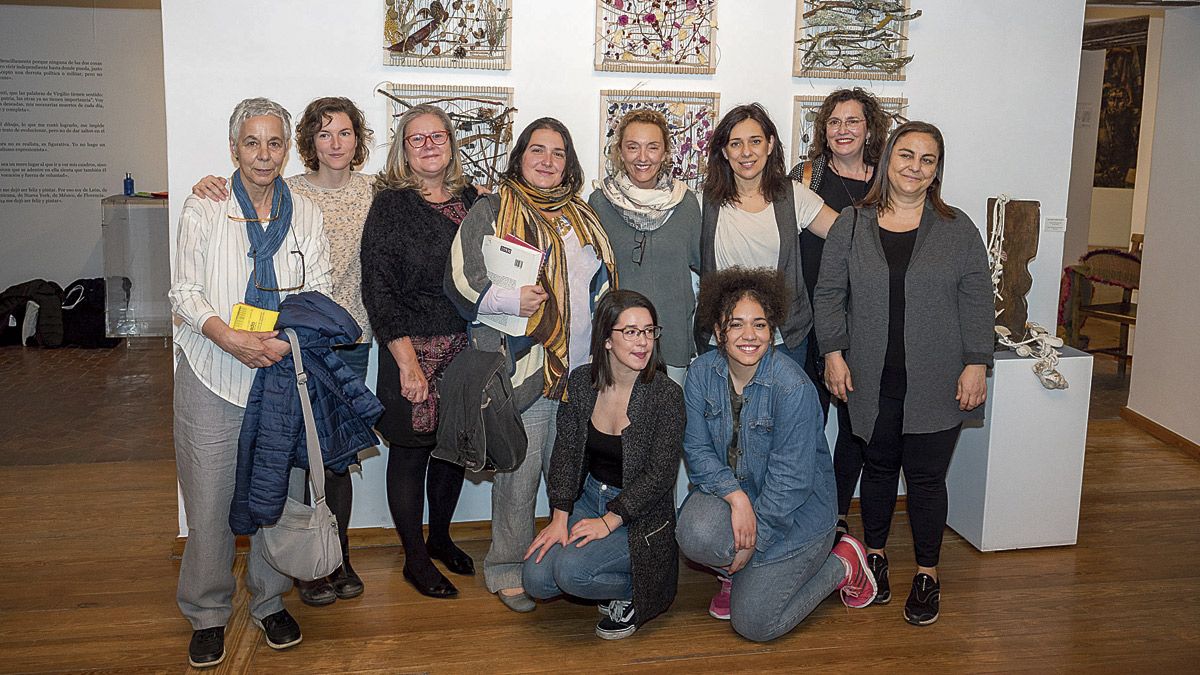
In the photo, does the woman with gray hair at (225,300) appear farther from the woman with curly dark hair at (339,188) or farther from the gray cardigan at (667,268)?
the gray cardigan at (667,268)

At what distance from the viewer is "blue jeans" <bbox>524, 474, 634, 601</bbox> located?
137 inches

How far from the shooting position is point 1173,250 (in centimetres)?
597

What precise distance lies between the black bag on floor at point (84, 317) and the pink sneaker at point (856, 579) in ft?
21.5

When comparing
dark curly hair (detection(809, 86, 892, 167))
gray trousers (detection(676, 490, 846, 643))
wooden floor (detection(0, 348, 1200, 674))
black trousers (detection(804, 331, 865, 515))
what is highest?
dark curly hair (detection(809, 86, 892, 167))

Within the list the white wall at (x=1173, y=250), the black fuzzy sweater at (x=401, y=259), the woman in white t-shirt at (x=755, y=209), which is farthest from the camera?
the white wall at (x=1173, y=250)

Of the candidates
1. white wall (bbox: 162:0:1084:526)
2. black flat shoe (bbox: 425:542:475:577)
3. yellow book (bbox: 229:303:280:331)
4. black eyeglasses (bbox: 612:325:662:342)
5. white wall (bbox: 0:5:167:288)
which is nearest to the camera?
yellow book (bbox: 229:303:280:331)

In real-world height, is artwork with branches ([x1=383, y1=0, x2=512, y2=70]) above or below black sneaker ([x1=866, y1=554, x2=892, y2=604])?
above

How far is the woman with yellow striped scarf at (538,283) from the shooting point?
11.5 feet

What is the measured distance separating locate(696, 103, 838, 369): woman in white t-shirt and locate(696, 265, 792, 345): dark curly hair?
189 millimetres

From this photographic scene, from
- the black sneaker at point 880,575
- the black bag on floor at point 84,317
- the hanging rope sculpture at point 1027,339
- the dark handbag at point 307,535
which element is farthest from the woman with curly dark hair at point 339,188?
the black bag on floor at point 84,317

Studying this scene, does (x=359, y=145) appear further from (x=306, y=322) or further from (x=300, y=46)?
(x=306, y=322)

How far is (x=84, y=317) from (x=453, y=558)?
561 centimetres

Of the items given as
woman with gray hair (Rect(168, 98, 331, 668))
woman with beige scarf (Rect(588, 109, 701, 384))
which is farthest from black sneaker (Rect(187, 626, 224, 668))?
woman with beige scarf (Rect(588, 109, 701, 384))

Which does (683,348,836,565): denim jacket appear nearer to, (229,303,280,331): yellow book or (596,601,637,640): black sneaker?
(596,601,637,640): black sneaker
